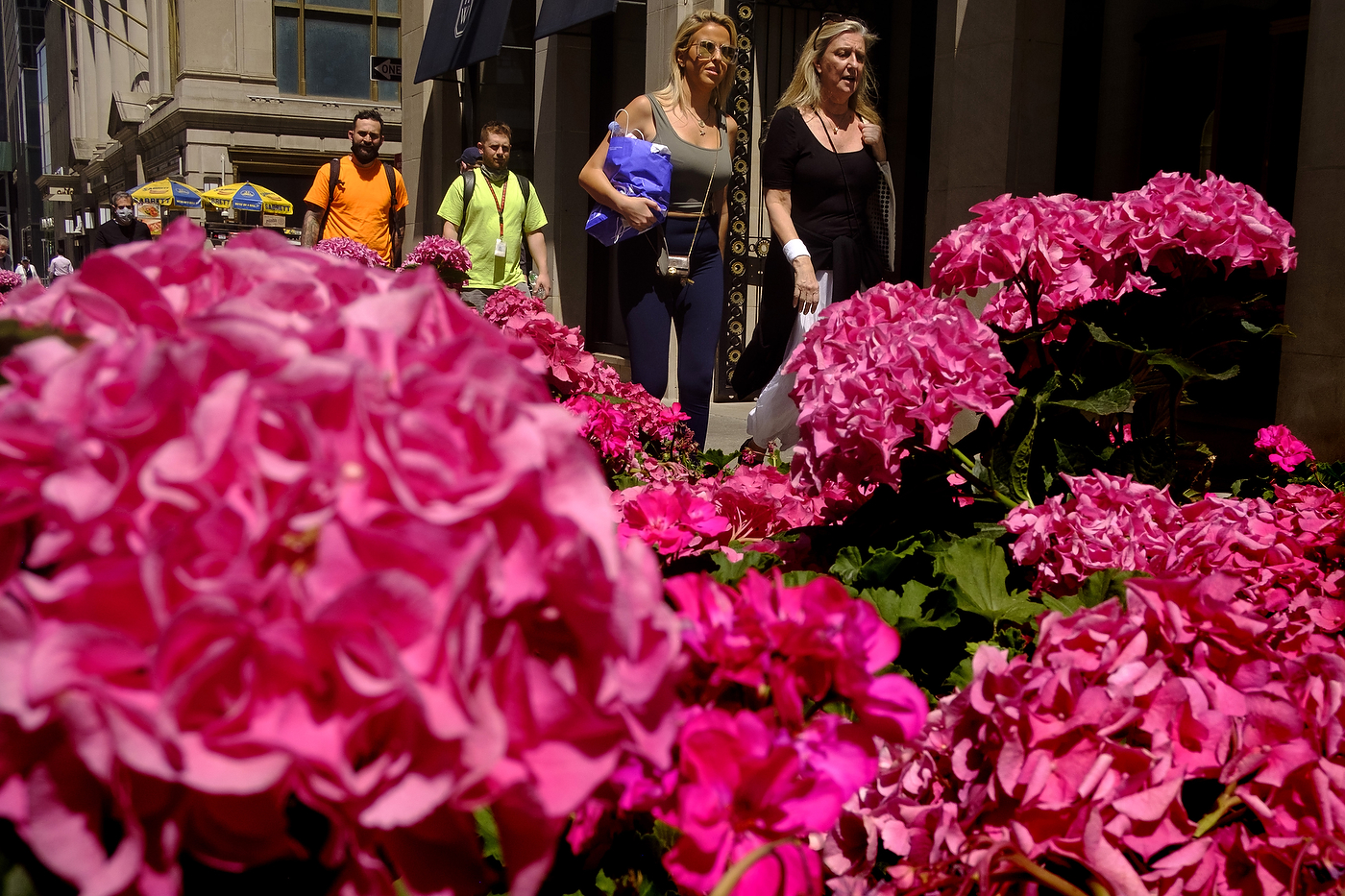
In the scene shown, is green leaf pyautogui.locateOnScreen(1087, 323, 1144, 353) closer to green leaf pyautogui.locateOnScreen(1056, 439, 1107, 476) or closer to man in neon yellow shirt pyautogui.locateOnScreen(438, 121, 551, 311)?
green leaf pyautogui.locateOnScreen(1056, 439, 1107, 476)

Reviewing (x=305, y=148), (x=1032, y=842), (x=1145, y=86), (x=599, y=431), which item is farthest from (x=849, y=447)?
(x=305, y=148)

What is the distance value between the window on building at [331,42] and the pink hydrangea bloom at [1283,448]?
30.6m

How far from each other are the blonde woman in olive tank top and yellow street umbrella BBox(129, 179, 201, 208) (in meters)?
26.6

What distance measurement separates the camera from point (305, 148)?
32.0 m

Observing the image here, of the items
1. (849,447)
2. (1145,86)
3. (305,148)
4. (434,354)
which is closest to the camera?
(434,354)

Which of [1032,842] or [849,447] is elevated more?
[849,447]

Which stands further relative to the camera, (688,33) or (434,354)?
(688,33)

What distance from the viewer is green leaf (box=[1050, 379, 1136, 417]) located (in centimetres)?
202

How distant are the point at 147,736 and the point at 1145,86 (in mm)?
7918

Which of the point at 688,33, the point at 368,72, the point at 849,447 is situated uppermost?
the point at 368,72

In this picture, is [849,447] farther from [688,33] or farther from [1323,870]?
[688,33]

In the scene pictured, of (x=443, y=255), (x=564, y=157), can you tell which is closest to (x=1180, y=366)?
(x=443, y=255)

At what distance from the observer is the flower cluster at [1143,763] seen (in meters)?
0.98

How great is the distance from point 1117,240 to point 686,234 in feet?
10.6
